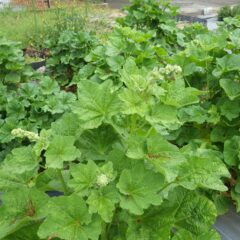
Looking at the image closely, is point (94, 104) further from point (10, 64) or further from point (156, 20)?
point (156, 20)

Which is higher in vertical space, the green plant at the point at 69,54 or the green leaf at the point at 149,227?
the green leaf at the point at 149,227

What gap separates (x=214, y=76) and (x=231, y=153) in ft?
1.79

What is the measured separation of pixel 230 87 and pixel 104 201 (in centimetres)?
144

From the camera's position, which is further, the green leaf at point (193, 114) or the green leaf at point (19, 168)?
the green leaf at point (193, 114)

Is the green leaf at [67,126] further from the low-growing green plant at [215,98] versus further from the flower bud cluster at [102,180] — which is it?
the low-growing green plant at [215,98]

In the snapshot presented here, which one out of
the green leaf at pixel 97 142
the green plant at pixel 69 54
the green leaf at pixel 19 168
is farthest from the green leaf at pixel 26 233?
the green plant at pixel 69 54

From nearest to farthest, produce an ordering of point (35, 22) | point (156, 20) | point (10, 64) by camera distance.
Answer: point (10, 64)
point (156, 20)
point (35, 22)

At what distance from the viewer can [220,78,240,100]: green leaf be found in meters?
2.36

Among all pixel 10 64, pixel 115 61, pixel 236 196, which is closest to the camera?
pixel 236 196

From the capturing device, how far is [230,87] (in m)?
2.38

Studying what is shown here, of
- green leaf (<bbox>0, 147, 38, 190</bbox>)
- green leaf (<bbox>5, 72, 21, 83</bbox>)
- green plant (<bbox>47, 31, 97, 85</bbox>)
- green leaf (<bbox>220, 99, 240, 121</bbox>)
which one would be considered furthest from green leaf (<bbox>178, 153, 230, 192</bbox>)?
green plant (<bbox>47, 31, 97, 85</bbox>)

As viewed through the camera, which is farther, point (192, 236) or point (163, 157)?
point (192, 236)

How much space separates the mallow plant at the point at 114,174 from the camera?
4.07 feet

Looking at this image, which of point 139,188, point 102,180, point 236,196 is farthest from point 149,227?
point 236,196
